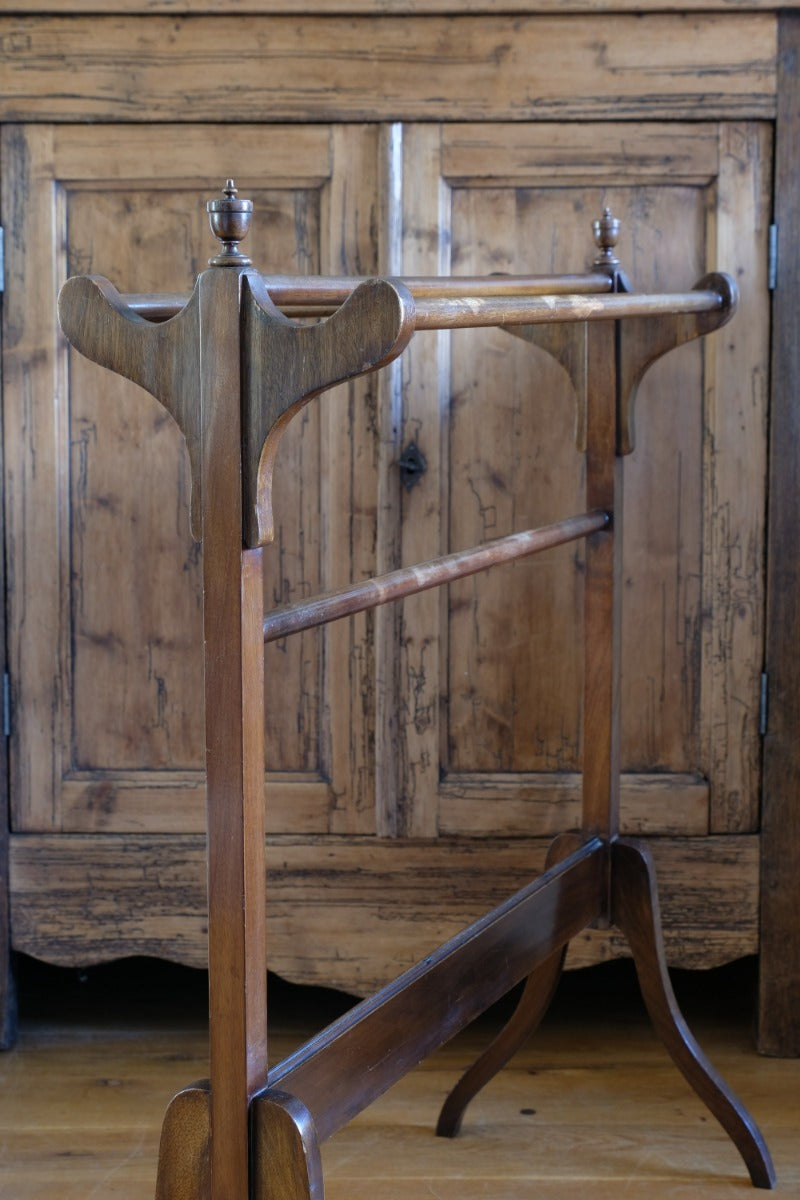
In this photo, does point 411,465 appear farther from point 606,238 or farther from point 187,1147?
point 187,1147

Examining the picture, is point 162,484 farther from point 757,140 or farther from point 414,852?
point 757,140

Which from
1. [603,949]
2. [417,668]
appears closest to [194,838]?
[417,668]

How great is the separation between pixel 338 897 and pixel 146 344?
3.70 ft

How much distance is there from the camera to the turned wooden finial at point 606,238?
1.73 meters

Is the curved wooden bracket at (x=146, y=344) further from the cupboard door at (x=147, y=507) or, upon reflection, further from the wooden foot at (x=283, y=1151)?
the cupboard door at (x=147, y=507)

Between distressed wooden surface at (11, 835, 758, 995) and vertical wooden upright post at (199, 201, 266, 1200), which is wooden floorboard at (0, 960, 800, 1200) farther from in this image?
vertical wooden upright post at (199, 201, 266, 1200)

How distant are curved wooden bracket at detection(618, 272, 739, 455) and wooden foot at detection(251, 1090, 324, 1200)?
3.04 feet

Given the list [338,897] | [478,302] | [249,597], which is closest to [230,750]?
[249,597]

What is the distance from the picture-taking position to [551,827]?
81.1 inches

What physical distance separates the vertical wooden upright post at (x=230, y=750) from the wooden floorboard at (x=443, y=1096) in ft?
2.27

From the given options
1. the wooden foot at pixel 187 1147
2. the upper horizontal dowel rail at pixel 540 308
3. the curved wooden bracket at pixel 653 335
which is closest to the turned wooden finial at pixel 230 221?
the upper horizontal dowel rail at pixel 540 308

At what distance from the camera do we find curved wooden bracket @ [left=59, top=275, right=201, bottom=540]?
1.11 metres

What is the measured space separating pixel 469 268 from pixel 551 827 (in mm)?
761

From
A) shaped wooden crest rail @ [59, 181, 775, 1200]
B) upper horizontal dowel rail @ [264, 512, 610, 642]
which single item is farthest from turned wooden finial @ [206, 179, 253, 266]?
upper horizontal dowel rail @ [264, 512, 610, 642]
